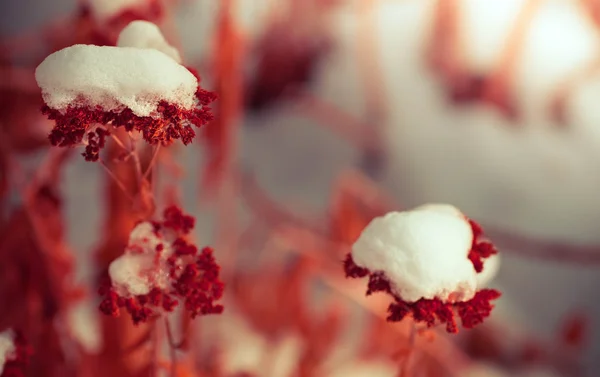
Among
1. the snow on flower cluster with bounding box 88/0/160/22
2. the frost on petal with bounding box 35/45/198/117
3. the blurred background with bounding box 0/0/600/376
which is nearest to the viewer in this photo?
the frost on petal with bounding box 35/45/198/117

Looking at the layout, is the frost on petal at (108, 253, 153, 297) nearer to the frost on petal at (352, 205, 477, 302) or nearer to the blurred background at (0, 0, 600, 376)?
the frost on petal at (352, 205, 477, 302)

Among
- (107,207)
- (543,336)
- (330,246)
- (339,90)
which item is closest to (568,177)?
(543,336)

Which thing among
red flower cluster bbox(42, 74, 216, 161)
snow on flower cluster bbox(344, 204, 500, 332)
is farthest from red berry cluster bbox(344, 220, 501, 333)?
red flower cluster bbox(42, 74, 216, 161)

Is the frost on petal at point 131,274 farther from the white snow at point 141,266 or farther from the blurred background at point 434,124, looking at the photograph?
the blurred background at point 434,124

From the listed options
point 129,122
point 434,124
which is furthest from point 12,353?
point 434,124

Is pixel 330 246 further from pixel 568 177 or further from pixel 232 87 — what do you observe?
pixel 568 177

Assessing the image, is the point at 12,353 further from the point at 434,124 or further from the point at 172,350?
the point at 434,124
